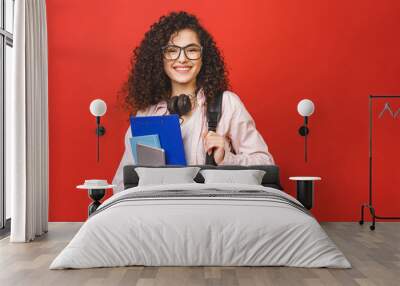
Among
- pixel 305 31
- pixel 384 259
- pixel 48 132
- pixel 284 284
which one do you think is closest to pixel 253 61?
pixel 305 31

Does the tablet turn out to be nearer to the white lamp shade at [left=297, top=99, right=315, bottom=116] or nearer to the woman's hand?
the woman's hand

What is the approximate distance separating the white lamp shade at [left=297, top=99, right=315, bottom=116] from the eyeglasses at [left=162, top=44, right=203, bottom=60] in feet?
4.45

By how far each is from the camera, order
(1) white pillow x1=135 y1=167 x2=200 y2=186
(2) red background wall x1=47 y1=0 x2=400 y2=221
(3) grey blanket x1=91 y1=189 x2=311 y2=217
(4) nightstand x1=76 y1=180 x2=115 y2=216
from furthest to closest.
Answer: (2) red background wall x1=47 y1=0 x2=400 y2=221
(4) nightstand x1=76 y1=180 x2=115 y2=216
(1) white pillow x1=135 y1=167 x2=200 y2=186
(3) grey blanket x1=91 y1=189 x2=311 y2=217

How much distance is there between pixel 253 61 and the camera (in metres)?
7.36

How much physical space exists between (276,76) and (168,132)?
1.52 m

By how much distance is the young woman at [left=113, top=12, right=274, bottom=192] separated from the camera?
23.4 feet

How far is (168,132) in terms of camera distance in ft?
23.1

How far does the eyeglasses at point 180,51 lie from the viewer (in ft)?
23.6

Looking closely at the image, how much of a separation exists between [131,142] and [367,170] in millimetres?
2925

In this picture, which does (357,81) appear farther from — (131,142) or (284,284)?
(284,284)

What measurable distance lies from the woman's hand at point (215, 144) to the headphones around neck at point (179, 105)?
405mm

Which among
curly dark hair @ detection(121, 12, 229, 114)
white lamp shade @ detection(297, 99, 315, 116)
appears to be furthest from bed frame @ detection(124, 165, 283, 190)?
curly dark hair @ detection(121, 12, 229, 114)

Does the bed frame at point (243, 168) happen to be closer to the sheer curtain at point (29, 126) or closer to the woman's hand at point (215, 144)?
the woman's hand at point (215, 144)

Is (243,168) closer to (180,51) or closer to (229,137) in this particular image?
(229,137)
